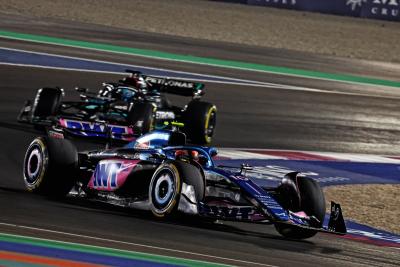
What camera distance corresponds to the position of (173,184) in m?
11.2

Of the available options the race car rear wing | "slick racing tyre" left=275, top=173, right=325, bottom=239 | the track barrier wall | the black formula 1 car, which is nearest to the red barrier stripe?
"slick racing tyre" left=275, top=173, right=325, bottom=239

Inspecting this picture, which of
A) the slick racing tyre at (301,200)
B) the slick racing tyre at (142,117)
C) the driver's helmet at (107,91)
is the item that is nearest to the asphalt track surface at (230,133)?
the slick racing tyre at (301,200)

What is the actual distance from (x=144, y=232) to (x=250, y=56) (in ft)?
75.4

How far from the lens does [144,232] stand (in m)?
10.5

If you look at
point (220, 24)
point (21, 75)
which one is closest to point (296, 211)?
point (21, 75)

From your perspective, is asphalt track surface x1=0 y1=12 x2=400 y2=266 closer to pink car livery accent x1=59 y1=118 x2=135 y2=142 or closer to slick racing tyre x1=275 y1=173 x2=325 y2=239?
slick racing tyre x1=275 y1=173 x2=325 y2=239

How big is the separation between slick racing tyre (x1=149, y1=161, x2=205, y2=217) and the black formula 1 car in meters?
5.60

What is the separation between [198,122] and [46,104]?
7.73ft

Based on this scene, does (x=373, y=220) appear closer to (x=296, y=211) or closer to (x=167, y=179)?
(x=296, y=211)

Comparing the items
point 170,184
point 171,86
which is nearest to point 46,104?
point 171,86

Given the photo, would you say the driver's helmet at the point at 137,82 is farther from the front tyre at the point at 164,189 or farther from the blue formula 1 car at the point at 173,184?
the front tyre at the point at 164,189

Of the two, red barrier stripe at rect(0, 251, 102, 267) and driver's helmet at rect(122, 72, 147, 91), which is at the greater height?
driver's helmet at rect(122, 72, 147, 91)

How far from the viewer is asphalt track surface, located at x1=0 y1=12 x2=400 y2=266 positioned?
1021 cm

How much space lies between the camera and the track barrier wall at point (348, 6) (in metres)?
47.4
